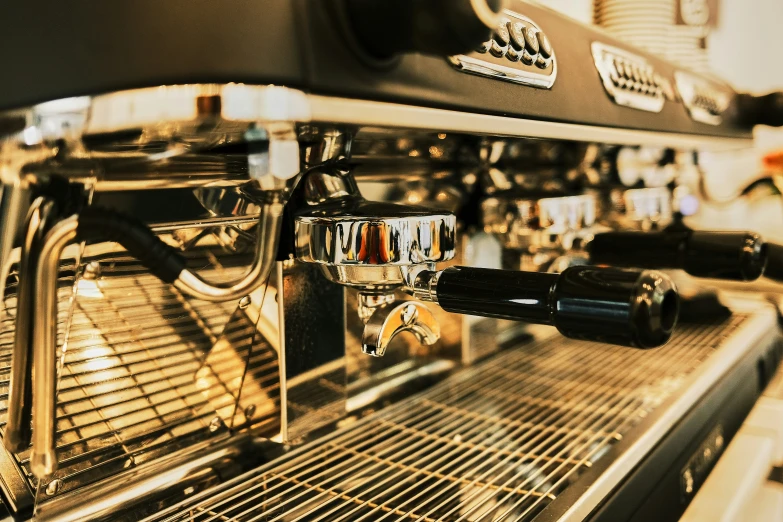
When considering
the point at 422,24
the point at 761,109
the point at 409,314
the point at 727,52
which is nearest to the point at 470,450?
the point at 409,314

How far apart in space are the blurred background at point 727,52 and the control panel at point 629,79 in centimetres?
24

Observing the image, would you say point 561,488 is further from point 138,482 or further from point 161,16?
point 161,16

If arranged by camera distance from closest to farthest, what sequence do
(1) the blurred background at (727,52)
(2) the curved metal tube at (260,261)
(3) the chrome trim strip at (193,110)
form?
(3) the chrome trim strip at (193,110), (2) the curved metal tube at (260,261), (1) the blurred background at (727,52)

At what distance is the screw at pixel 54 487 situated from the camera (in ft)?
1.52

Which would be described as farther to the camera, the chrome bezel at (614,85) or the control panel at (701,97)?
the control panel at (701,97)

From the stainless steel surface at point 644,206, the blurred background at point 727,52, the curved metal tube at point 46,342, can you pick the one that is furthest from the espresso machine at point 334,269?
the blurred background at point 727,52

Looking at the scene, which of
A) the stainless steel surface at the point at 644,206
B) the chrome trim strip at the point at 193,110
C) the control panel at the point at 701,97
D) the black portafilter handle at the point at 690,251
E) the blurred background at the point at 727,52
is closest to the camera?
the chrome trim strip at the point at 193,110

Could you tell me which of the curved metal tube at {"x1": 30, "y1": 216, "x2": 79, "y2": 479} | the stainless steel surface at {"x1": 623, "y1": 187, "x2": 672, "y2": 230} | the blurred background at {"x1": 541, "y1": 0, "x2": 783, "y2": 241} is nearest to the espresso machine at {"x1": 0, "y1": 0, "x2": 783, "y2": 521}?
the curved metal tube at {"x1": 30, "y1": 216, "x2": 79, "y2": 479}

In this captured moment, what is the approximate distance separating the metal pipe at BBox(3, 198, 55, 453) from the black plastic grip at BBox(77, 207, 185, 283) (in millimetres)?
19

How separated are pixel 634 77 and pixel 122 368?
0.53m

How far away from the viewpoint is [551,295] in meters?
0.39

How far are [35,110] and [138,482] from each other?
0.34 metres

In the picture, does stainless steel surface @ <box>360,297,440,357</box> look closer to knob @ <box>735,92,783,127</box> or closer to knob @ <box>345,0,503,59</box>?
knob @ <box>345,0,503,59</box>

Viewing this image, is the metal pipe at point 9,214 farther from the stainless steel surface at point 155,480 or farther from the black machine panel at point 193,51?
the stainless steel surface at point 155,480
